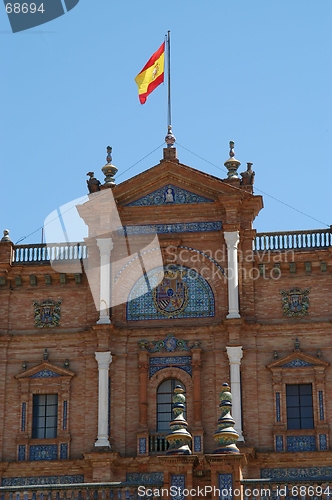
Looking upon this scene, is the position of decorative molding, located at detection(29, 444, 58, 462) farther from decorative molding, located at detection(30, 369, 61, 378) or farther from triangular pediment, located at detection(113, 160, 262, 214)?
triangular pediment, located at detection(113, 160, 262, 214)

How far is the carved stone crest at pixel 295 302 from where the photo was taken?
122 feet

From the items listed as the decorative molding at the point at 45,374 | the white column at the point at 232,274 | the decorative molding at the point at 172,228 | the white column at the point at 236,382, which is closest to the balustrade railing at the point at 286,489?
the white column at the point at 236,382

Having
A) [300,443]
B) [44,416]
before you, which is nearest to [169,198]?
[44,416]

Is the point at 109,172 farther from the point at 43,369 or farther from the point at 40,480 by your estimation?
the point at 40,480

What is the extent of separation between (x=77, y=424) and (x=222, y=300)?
5990 millimetres

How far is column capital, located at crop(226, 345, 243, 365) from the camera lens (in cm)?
3628

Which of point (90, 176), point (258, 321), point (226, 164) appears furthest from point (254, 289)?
point (90, 176)

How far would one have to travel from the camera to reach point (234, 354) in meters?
36.3

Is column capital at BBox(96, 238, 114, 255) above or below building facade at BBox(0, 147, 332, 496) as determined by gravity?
above

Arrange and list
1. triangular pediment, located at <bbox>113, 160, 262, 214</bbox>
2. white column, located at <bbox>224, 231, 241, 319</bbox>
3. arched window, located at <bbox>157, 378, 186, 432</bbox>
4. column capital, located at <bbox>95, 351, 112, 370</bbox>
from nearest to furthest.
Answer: arched window, located at <bbox>157, 378, 186, 432</bbox> → column capital, located at <bbox>95, 351, 112, 370</bbox> → white column, located at <bbox>224, 231, 241, 319</bbox> → triangular pediment, located at <bbox>113, 160, 262, 214</bbox>

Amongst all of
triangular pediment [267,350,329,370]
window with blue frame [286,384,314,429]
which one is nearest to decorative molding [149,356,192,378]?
triangular pediment [267,350,329,370]

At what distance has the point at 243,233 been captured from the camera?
38094 mm

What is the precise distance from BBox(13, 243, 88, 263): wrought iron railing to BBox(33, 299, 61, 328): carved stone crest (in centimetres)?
151

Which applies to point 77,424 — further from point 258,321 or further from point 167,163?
point 167,163
